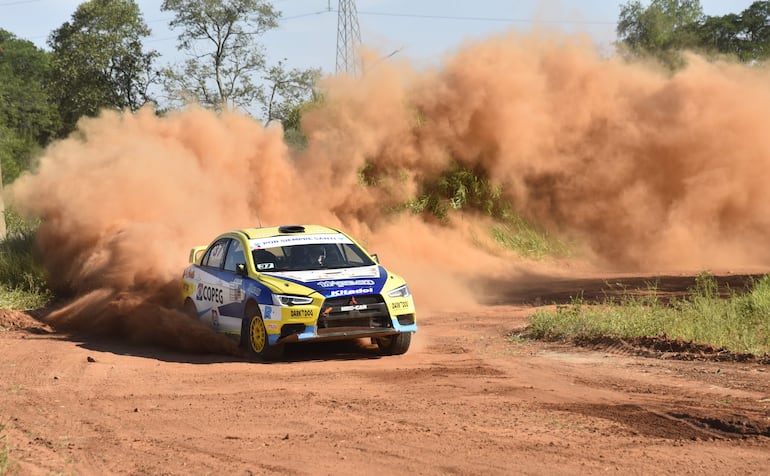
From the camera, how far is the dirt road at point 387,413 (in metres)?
6.43

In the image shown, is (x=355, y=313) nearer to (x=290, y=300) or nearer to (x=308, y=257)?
(x=290, y=300)

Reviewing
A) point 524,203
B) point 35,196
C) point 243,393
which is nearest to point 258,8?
point 524,203

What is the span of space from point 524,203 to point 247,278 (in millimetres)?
16812

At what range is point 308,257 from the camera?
12.4 metres

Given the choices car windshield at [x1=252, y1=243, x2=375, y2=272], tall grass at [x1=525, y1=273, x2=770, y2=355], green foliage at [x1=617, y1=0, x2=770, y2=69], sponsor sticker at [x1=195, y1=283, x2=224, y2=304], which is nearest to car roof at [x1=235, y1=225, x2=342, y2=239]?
car windshield at [x1=252, y1=243, x2=375, y2=272]

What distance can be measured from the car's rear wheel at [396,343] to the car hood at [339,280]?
0.65m

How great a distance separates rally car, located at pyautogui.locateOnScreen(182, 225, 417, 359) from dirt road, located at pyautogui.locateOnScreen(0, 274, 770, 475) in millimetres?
376

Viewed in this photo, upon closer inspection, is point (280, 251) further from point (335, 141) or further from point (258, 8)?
point (258, 8)

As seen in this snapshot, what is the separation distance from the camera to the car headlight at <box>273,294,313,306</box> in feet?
36.6

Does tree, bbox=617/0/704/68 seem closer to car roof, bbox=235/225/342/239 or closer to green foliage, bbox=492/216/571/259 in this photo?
green foliage, bbox=492/216/571/259

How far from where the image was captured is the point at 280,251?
1248 centimetres

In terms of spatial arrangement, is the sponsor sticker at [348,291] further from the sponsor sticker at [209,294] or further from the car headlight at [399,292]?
the sponsor sticker at [209,294]

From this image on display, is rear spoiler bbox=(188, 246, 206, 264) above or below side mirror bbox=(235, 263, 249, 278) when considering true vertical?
above

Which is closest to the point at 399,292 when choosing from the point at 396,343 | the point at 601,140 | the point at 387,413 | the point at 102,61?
the point at 396,343
